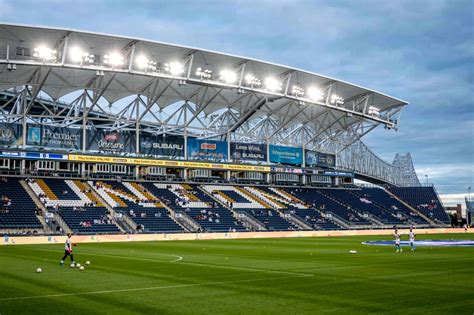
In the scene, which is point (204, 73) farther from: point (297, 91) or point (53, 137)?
point (53, 137)

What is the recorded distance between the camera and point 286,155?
87.3 m

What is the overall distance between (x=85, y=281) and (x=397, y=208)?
265 feet

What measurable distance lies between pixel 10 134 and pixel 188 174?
26.8 m

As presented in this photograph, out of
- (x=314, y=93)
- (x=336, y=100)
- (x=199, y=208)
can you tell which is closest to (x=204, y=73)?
(x=314, y=93)

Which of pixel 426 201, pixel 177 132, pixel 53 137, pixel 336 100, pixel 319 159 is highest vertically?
pixel 336 100

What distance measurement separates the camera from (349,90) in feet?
255

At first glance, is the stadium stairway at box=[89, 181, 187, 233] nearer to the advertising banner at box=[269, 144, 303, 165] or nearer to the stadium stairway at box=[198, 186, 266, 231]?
the stadium stairway at box=[198, 186, 266, 231]

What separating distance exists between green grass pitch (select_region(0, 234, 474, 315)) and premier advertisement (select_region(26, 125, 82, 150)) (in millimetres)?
41346

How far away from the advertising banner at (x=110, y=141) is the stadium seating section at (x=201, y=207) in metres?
4.60

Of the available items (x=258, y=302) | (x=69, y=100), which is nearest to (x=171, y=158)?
(x=69, y=100)

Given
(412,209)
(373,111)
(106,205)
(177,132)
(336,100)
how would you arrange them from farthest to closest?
(412,209), (373,111), (177,132), (336,100), (106,205)

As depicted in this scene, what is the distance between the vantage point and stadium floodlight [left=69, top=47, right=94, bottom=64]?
55.0 metres

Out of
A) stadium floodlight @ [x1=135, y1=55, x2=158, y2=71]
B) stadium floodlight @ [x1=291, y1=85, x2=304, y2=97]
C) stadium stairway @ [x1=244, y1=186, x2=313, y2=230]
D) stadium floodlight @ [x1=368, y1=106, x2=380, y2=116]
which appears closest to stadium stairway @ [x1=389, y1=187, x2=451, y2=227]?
stadium floodlight @ [x1=368, y1=106, x2=380, y2=116]

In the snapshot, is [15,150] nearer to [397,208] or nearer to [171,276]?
[171,276]
